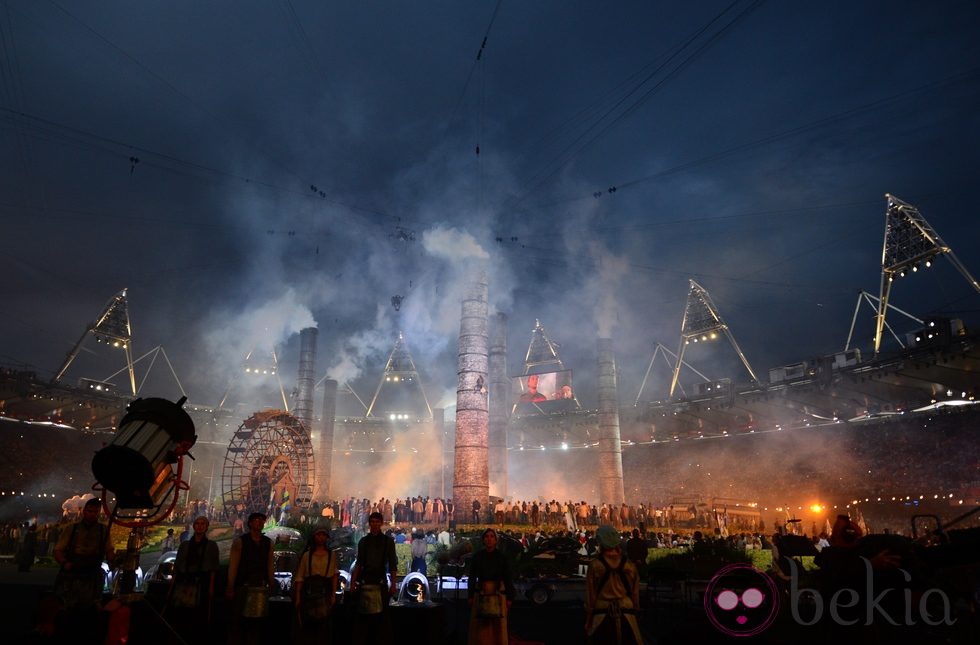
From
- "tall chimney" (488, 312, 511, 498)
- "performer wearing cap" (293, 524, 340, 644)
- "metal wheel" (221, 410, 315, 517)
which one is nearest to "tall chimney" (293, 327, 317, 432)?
"metal wheel" (221, 410, 315, 517)

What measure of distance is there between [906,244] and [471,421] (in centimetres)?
1803

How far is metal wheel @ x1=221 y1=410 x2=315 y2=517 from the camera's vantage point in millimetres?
22125

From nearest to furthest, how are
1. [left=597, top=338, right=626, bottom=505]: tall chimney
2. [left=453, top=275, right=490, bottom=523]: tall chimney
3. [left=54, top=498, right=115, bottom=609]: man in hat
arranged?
[left=54, top=498, right=115, bottom=609]: man in hat, [left=453, top=275, right=490, bottom=523]: tall chimney, [left=597, top=338, right=626, bottom=505]: tall chimney

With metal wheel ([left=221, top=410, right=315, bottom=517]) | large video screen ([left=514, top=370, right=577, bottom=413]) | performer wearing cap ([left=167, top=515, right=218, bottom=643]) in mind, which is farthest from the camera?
large video screen ([left=514, top=370, right=577, bottom=413])

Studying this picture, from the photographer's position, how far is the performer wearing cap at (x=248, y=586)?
491 centimetres

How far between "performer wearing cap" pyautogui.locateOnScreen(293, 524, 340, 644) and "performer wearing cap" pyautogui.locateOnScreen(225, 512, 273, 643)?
1.09 feet

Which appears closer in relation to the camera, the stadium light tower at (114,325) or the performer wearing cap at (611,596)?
the performer wearing cap at (611,596)

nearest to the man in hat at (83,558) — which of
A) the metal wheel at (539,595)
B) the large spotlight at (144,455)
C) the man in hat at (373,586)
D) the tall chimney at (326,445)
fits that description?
the large spotlight at (144,455)

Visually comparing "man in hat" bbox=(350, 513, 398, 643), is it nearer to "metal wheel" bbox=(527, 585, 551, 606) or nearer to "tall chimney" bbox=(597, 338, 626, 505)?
"metal wheel" bbox=(527, 585, 551, 606)

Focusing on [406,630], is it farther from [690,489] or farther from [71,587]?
[690,489]

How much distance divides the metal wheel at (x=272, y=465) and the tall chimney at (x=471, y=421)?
806 cm

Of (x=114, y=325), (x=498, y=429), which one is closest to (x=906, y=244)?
(x=498, y=429)

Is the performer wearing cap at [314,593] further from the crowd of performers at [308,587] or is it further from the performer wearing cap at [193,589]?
the performer wearing cap at [193,589]

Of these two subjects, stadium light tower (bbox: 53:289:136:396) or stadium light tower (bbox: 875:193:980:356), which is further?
stadium light tower (bbox: 53:289:136:396)
